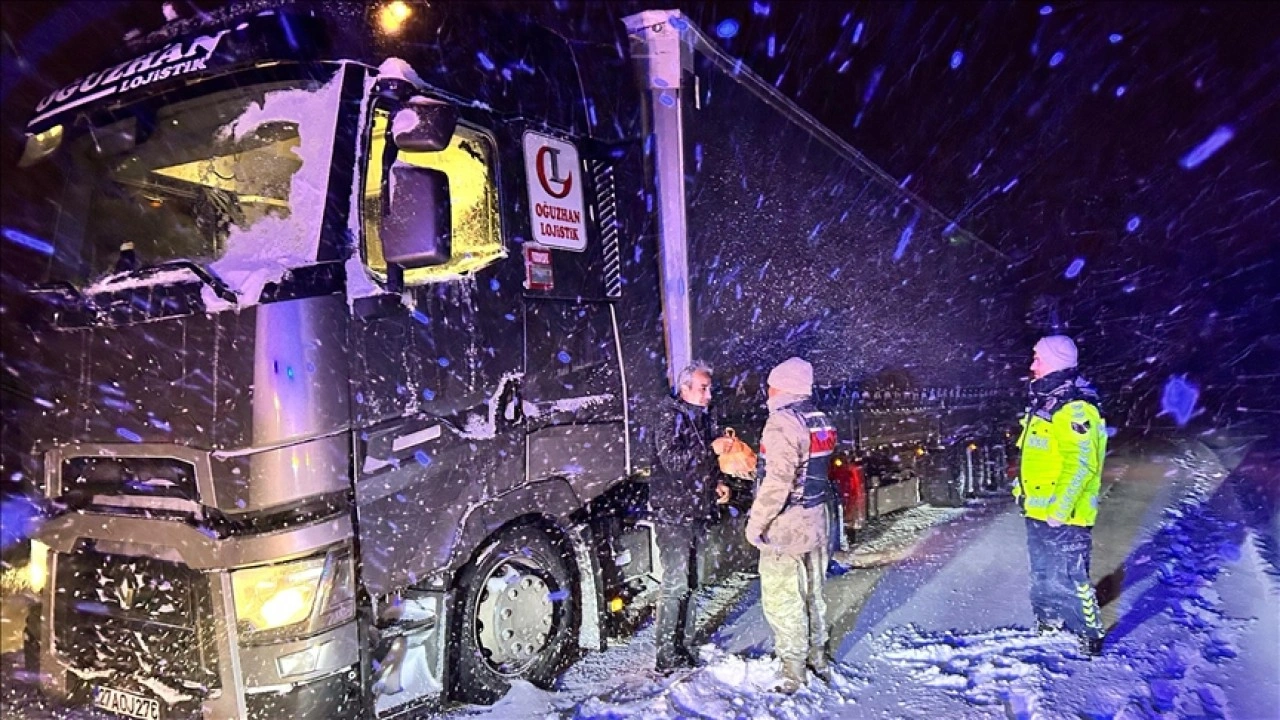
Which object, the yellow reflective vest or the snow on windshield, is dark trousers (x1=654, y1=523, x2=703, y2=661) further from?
the snow on windshield

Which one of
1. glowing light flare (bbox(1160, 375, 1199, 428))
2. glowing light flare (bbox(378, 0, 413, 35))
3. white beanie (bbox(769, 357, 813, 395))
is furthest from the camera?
glowing light flare (bbox(1160, 375, 1199, 428))

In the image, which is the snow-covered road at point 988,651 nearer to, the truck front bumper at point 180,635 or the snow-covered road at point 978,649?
the snow-covered road at point 978,649

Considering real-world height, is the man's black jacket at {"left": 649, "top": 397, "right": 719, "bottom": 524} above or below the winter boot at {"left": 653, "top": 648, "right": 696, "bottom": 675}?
above

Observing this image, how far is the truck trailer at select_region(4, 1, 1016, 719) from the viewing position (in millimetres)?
3275

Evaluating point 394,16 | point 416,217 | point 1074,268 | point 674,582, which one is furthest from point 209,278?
point 1074,268

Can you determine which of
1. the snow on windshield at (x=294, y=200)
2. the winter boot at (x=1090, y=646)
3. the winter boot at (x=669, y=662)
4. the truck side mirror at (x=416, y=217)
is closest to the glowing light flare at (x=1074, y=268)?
the winter boot at (x=1090, y=646)

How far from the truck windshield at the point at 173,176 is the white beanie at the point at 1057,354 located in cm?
409

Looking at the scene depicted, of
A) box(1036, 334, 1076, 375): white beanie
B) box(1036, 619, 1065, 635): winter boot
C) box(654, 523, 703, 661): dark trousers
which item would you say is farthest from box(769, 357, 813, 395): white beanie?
box(1036, 619, 1065, 635): winter boot

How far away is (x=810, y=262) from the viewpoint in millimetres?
6137

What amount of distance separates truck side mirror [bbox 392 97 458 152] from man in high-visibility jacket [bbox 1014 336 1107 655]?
3.58 metres

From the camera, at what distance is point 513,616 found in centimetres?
425

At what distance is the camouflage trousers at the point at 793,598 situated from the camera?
4207 mm

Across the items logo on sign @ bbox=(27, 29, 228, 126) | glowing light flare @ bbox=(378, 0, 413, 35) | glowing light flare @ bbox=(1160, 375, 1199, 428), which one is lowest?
glowing light flare @ bbox=(1160, 375, 1199, 428)

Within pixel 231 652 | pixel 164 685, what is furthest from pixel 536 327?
pixel 164 685
